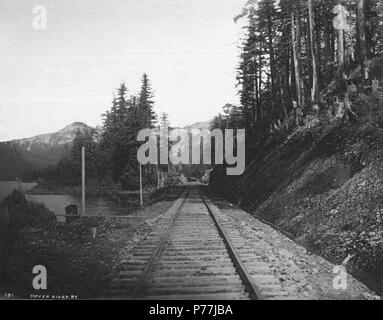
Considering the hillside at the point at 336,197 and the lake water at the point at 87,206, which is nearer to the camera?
the hillside at the point at 336,197

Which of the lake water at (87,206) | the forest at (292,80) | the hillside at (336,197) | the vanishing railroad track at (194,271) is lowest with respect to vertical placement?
the lake water at (87,206)

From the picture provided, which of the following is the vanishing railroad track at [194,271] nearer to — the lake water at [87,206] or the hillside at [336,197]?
the hillside at [336,197]

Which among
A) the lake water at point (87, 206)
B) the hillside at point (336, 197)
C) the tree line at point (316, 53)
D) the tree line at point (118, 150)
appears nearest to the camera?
the hillside at point (336, 197)

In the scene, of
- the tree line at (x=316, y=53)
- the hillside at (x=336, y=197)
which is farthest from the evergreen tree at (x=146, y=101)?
the hillside at (x=336, y=197)

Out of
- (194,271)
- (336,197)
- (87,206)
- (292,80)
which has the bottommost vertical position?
(87,206)

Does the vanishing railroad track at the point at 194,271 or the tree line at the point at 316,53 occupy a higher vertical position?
the tree line at the point at 316,53

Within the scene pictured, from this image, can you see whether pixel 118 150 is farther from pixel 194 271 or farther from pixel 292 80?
pixel 194 271

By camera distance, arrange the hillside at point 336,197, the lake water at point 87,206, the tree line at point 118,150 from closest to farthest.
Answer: the hillside at point 336,197, the lake water at point 87,206, the tree line at point 118,150

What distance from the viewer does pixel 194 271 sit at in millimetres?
7406

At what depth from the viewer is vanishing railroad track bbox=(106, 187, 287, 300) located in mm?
6180

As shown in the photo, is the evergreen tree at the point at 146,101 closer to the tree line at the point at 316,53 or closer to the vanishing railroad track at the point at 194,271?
the tree line at the point at 316,53

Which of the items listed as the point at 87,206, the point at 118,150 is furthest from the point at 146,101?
the point at 87,206

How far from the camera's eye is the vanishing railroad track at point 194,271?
618 centimetres

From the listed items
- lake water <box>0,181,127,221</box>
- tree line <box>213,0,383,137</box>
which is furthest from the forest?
lake water <box>0,181,127,221</box>
